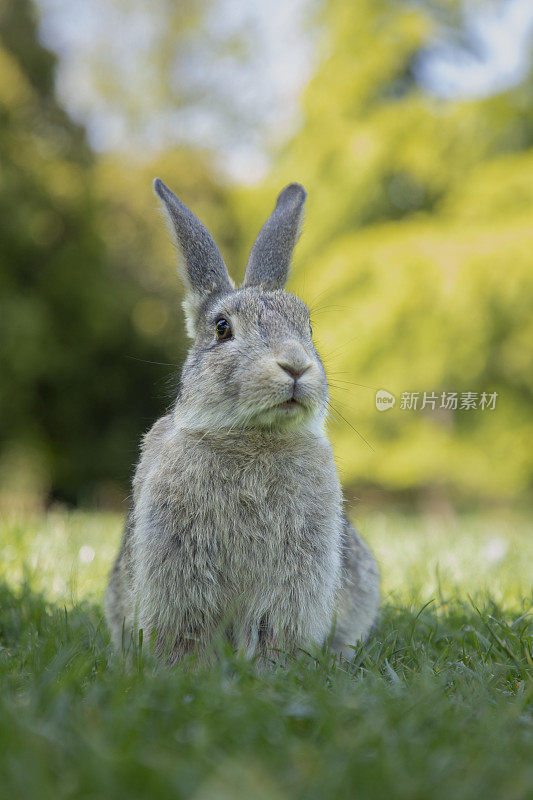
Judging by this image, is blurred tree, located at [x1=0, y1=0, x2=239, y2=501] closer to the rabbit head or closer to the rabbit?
the rabbit head

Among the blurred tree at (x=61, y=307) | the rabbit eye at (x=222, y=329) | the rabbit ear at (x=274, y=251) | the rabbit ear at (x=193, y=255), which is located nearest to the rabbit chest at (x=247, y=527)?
the rabbit eye at (x=222, y=329)

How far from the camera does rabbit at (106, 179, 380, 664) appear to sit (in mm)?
2990

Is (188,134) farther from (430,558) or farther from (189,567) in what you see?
(189,567)

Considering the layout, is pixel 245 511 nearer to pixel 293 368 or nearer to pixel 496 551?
pixel 293 368

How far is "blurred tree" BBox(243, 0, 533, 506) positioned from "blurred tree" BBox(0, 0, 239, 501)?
4254 millimetres

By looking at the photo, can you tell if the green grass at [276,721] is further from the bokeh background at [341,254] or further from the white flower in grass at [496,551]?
the bokeh background at [341,254]

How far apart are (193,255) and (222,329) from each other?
1.58 feet

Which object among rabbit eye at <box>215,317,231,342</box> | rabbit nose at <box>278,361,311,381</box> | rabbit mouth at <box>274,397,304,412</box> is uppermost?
rabbit eye at <box>215,317,231,342</box>

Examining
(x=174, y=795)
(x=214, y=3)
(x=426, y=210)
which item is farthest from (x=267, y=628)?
(x=214, y=3)

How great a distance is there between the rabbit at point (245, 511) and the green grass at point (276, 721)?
0.24 m

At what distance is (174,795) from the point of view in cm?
150

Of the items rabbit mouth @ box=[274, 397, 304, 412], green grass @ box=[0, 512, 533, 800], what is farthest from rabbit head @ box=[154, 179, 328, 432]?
green grass @ box=[0, 512, 533, 800]

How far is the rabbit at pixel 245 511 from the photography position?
2.99 meters

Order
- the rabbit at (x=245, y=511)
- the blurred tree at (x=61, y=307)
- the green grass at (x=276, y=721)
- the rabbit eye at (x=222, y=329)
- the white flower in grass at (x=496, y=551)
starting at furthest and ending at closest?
the blurred tree at (x=61, y=307) → the white flower in grass at (x=496, y=551) → the rabbit eye at (x=222, y=329) → the rabbit at (x=245, y=511) → the green grass at (x=276, y=721)
